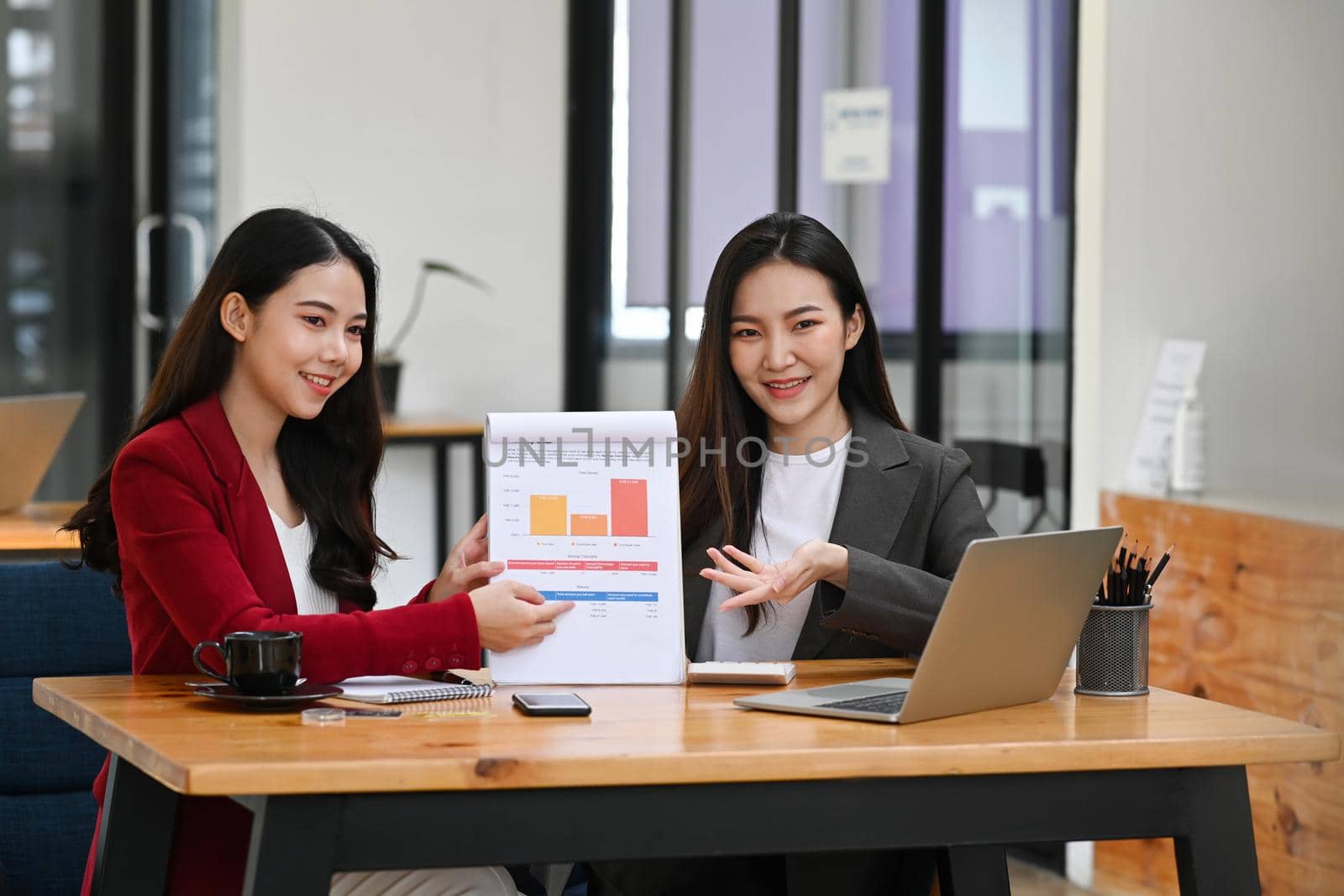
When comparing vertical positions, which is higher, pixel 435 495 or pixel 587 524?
pixel 587 524

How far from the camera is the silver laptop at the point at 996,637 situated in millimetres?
1604

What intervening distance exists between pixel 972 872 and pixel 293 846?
75 cm

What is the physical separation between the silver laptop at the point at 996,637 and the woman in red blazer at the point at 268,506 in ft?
1.25

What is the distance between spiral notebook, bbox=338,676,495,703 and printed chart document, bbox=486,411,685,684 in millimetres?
88

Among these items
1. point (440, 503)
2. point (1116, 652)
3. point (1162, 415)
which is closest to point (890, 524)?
point (1116, 652)

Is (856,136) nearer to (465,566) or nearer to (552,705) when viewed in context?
(465,566)

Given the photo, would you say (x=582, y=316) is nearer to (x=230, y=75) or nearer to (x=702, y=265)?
(x=702, y=265)

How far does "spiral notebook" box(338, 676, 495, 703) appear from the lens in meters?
1.72

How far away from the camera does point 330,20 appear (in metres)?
5.14

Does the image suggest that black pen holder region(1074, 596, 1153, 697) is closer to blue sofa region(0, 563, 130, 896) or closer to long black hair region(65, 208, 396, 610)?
long black hair region(65, 208, 396, 610)

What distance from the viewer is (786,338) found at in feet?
7.13

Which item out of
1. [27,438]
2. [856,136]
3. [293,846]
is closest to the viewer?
[293,846]

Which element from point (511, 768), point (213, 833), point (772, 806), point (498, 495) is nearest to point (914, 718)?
point (772, 806)

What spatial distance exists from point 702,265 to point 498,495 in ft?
9.14
